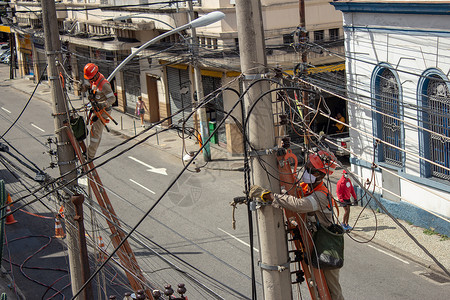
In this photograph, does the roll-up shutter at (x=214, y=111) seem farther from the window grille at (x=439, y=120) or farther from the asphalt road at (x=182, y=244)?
the window grille at (x=439, y=120)

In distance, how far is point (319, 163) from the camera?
23.9 feet

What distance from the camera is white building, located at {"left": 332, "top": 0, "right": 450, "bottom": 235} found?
51.4ft

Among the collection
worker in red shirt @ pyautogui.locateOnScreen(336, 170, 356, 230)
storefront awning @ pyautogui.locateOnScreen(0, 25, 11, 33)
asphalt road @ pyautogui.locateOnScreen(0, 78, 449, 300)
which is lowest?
asphalt road @ pyautogui.locateOnScreen(0, 78, 449, 300)

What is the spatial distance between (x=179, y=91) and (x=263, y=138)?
2377cm

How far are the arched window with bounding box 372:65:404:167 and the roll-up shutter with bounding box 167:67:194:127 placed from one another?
12.0m

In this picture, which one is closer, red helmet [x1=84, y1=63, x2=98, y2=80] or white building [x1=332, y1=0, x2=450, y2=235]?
red helmet [x1=84, y1=63, x2=98, y2=80]

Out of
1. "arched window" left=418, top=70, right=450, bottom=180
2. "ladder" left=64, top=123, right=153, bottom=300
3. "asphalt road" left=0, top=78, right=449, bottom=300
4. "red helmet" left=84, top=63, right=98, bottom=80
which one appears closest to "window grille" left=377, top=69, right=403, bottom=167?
"arched window" left=418, top=70, right=450, bottom=180

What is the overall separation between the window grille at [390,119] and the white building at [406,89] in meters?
0.03

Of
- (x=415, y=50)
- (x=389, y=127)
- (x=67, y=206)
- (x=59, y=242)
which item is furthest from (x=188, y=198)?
(x=67, y=206)

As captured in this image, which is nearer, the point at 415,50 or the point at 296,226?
the point at 296,226

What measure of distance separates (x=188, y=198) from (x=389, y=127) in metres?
7.15

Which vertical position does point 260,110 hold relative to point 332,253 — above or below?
above

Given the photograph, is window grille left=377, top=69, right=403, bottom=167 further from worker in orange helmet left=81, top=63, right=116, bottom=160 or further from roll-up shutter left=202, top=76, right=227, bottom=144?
roll-up shutter left=202, top=76, right=227, bottom=144

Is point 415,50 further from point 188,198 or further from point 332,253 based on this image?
point 332,253
